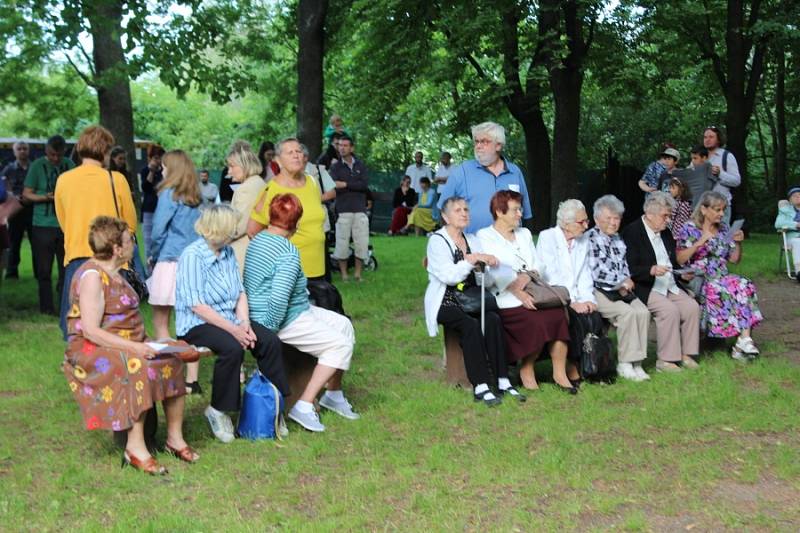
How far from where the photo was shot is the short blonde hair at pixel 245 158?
884cm

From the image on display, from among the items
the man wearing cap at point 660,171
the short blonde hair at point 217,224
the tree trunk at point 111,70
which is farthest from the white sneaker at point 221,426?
the tree trunk at point 111,70

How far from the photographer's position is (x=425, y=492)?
5.97 meters

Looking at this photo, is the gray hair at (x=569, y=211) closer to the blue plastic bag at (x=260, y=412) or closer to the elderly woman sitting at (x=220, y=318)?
the elderly woman sitting at (x=220, y=318)

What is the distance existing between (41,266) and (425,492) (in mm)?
7423

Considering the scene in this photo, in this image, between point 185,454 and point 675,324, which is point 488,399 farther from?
point 185,454

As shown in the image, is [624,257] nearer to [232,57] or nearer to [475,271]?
[475,271]

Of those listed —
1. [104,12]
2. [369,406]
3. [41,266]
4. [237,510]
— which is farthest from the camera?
[104,12]

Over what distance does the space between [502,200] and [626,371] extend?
1656 mm

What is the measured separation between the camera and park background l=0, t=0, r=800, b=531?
5.78 metres

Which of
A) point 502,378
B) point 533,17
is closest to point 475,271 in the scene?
point 502,378

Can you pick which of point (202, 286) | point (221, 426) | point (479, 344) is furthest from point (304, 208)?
point (221, 426)

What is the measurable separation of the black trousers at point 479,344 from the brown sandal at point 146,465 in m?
2.57

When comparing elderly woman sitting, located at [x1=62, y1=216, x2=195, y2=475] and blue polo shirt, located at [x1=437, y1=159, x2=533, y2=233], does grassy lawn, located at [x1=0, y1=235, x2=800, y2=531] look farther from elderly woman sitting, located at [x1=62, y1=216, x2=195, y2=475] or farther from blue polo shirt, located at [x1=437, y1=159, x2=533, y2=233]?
blue polo shirt, located at [x1=437, y1=159, x2=533, y2=233]

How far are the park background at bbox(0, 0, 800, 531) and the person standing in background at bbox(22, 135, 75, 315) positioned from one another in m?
0.59
